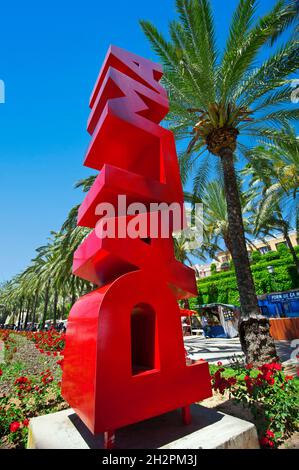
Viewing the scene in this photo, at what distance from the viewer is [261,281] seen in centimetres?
2223

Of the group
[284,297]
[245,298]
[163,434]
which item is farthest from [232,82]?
[284,297]

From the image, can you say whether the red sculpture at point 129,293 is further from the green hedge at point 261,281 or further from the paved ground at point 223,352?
the green hedge at point 261,281

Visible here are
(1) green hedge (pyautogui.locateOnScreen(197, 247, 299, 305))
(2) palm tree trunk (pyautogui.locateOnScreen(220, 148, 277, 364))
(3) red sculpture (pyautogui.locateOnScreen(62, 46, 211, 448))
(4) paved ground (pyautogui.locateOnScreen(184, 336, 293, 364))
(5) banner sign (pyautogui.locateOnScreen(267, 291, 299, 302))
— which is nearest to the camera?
(3) red sculpture (pyautogui.locateOnScreen(62, 46, 211, 448))

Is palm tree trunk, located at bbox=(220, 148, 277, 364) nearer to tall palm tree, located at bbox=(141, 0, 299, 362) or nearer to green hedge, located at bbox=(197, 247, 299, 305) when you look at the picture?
tall palm tree, located at bbox=(141, 0, 299, 362)

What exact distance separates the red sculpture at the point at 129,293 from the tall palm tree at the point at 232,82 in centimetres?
363

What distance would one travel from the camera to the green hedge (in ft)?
68.9

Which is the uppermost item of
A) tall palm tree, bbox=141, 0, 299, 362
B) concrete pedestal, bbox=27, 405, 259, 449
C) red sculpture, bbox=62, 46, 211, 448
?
tall palm tree, bbox=141, 0, 299, 362

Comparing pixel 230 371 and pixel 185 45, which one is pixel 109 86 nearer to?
pixel 185 45

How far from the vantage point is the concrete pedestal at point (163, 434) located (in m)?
2.64

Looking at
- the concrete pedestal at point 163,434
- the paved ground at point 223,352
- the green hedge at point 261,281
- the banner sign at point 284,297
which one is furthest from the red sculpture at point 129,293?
the green hedge at point 261,281

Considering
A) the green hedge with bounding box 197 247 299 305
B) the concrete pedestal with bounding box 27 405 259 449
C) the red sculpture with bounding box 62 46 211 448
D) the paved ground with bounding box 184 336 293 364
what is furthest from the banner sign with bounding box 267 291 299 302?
the red sculpture with bounding box 62 46 211 448

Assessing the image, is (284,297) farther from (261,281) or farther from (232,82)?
(232,82)

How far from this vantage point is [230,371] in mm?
6102

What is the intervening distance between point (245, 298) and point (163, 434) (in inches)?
177
